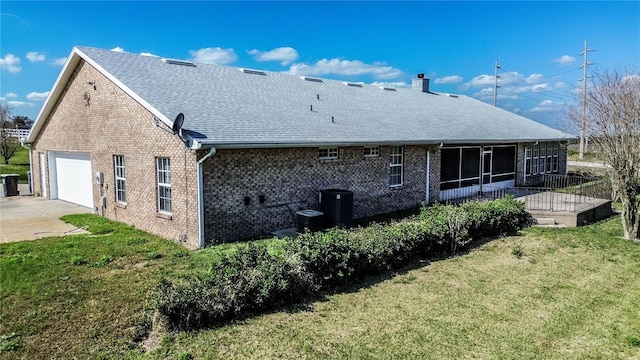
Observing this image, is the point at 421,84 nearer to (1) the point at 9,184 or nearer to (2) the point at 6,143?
(1) the point at 9,184

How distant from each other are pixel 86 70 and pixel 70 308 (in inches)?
439

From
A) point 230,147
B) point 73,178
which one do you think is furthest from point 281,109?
point 73,178

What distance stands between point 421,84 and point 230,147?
19817 millimetres

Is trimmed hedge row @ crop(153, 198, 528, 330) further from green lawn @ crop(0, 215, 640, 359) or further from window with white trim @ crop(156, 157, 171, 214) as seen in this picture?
window with white trim @ crop(156, 157, 171, 214)

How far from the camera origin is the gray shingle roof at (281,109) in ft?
38.5

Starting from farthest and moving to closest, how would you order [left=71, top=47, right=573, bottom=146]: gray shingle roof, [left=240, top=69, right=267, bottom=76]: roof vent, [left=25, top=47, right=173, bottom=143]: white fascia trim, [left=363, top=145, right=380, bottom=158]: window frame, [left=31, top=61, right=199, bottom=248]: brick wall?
[left=240, top=69, right=267, bottom=76]: roof vent < [left=363, top=145, right=380, bottom=158]: window frame < [left=71, top=47, right=573, bottom=146]: gray shingle roof < [left=25, top=47, right=173, bottom=143]: white fascia trim < [left=31, top=61, right=199, bottom=248]: brick wall

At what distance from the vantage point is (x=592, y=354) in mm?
5801

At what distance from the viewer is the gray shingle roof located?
11.7 meters

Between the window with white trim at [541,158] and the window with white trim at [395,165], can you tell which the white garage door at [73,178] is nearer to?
the window with white trim at [395,165]

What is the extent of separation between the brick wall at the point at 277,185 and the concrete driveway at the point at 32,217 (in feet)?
15.9

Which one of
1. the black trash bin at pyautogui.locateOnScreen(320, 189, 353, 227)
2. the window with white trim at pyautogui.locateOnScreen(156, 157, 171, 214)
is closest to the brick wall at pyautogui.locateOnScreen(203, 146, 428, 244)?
the black trash bin at pyautogui.locateOnScreen(320, 189, 353, 227)

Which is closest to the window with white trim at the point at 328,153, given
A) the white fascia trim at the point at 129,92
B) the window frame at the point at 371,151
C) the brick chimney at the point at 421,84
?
the window frame at the point at 371,151

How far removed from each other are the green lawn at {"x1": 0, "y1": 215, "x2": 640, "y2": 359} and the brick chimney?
1842 cm

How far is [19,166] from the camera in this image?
102 feet
